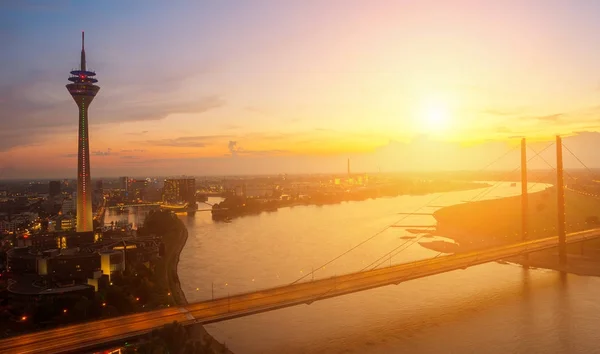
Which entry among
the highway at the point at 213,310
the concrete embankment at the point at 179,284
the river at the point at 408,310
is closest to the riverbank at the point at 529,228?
the river at the point at 408,310

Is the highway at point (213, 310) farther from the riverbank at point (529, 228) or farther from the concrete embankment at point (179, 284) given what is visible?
the riverbank at point (529, 228)

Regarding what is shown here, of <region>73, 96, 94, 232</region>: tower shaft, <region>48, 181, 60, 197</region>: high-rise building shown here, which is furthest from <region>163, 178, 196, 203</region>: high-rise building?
<region>73, 96, 94, 232</region>: tower shaft

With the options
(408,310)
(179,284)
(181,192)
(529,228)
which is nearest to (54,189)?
(181,192)

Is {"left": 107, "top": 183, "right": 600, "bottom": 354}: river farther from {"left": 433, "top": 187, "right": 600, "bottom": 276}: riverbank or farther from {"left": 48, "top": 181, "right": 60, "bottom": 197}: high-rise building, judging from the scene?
{"left": 48, "top": 181, "right": 60, "bottom": 197}: high-rise building

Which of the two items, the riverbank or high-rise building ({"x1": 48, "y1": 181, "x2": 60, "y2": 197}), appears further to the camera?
high-rise building ({"x1": 48, "y1": 181, "x2": 60, "y2": 197})

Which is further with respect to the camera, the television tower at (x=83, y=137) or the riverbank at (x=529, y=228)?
the television tower at (x=83, y=137)

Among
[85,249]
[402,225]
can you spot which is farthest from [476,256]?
[402,225]
